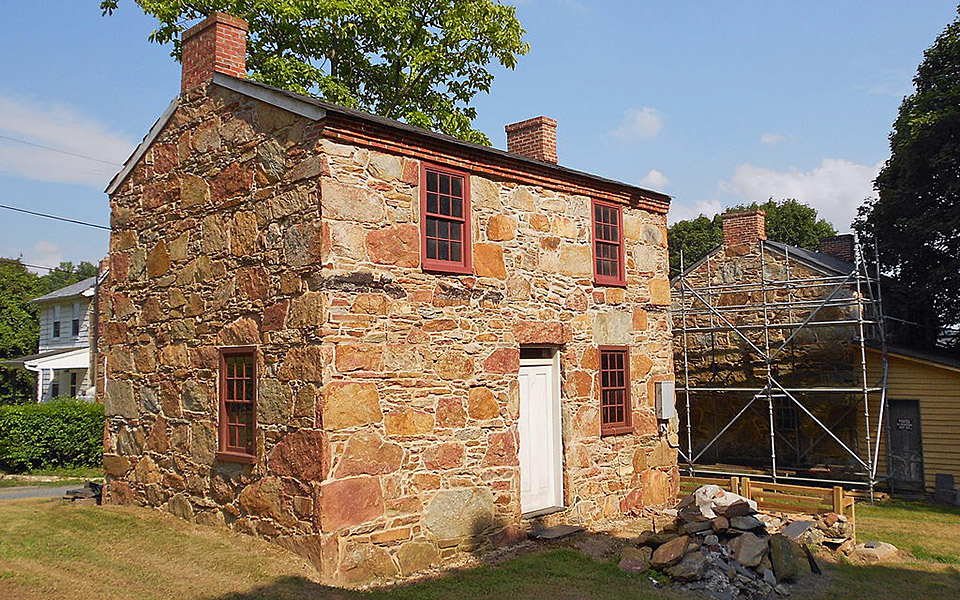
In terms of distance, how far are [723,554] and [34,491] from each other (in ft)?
45.8

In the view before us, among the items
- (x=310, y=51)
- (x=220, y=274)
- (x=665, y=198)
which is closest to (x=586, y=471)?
(x=665, y=198)

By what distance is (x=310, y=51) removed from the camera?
2073 centimetres

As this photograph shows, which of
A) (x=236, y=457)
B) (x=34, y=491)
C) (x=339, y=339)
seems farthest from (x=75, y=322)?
(x=339, y=339)

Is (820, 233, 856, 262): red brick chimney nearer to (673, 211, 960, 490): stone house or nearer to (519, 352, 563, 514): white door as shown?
(673, 211, 960, 490): stone house

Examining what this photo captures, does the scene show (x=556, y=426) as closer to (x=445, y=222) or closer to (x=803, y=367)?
(x=445, y=222)

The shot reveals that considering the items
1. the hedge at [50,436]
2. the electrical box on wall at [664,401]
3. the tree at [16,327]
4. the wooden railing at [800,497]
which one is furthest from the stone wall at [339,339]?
the tree at [16,327]

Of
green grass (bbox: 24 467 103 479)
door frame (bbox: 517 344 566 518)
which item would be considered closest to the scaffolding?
door frame (bbox: 517 344 566 518)

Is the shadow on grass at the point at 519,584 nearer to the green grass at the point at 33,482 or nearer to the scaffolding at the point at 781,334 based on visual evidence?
the scaffolding at the point at 781,334

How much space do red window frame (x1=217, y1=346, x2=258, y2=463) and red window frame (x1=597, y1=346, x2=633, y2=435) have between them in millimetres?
5567

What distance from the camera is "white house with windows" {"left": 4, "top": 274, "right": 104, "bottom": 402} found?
2917cm

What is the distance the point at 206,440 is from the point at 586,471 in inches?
226

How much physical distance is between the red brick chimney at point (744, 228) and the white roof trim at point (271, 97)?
1488cm

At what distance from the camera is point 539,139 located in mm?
14641

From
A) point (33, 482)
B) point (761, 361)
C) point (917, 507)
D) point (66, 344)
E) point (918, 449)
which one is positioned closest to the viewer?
point (917, 507)
